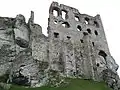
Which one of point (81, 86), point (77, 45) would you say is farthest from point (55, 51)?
point (81, 86)

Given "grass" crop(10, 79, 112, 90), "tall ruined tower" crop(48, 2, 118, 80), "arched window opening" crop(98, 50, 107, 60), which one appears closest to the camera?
"grass" crop(10, 79, 112, 90)

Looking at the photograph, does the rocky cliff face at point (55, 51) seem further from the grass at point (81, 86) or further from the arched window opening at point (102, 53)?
the grass at point (81, 86)

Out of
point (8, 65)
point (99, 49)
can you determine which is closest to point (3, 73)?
point (8, 65)

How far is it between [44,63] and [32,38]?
771 cm

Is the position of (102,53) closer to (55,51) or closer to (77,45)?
(77,45)

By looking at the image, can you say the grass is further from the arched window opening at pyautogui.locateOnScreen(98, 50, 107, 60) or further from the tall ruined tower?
the arched window opening at pyautogui.locateOnScreen(98, 50, 107, 60)

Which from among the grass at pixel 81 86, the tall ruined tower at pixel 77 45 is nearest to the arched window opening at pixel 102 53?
the tall ruined tower at pixel 77 45

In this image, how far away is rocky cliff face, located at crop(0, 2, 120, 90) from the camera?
1858 inches

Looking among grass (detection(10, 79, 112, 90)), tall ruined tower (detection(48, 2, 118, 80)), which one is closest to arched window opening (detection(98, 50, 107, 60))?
tall ruined tower (detection(48, 2, 118, 80))

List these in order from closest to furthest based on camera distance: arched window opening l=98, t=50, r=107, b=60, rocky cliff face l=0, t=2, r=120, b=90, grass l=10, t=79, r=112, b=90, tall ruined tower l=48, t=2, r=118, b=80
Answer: grass l=10, t=79, r=112, b=90 → rocky cliff face l=0, t=2, r=120, b=90 → tall ruined tower l=48, t=2, r=118, b=80 → arched window opening l=98, t=50, r=107, b=60

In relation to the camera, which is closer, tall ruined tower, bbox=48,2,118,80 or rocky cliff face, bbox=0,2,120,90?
rocky cliff face, bbox=0,2,120,90

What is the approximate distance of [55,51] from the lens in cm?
5303

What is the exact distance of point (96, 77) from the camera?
164 ft

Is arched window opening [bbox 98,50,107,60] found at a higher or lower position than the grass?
higher
